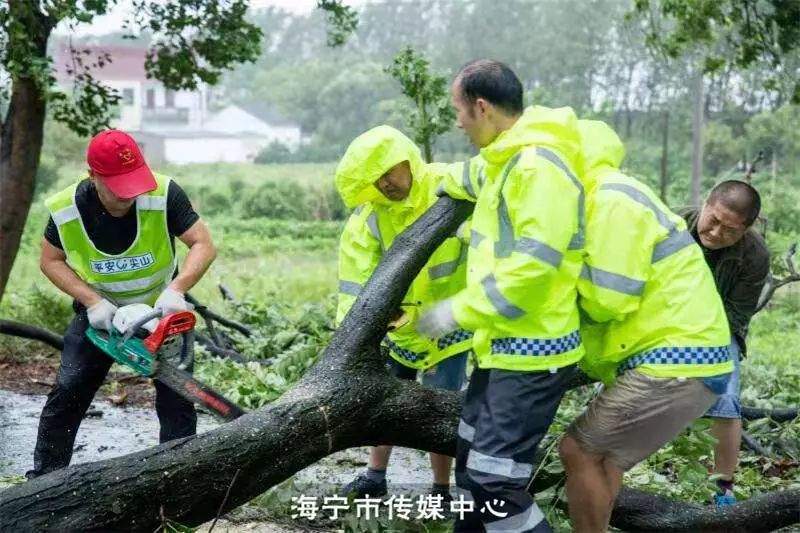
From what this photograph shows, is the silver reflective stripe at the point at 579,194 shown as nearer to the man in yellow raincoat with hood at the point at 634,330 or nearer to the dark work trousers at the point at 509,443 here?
the man in yellow raincoat with hood at the point at 634,330

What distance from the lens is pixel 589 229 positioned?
287 centimetres

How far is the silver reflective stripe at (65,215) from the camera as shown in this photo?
3682 mm

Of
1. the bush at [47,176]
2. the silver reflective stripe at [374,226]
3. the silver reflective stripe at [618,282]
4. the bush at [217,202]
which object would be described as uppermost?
the silver reflective stripe at [618,282]

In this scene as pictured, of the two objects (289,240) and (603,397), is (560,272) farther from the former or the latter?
(289,240)

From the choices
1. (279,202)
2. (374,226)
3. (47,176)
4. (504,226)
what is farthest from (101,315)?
(47,176)

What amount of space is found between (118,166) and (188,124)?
25.7 metres

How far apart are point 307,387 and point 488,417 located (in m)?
0.75

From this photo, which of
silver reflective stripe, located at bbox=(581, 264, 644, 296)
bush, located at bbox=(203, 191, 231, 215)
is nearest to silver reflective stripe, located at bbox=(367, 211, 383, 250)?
silver reflective stripe, located at bbox=(581, 264, 644, 296)

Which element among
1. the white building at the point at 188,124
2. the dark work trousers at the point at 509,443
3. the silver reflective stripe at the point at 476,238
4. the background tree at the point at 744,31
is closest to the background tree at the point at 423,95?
the background tree at the point at 744,31

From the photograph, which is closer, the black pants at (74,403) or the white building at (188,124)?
the black pants at (74,403)

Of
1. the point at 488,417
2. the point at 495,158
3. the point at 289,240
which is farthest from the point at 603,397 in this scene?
the point at 289,240

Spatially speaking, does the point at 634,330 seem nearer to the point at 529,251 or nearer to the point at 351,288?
the point at 529,251

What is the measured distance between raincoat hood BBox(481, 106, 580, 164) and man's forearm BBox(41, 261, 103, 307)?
171 centimetres

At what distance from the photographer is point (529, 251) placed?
2.71 metres
